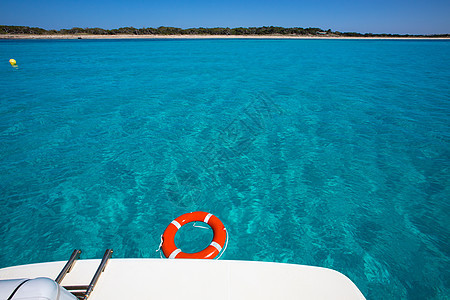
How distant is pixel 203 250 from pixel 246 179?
194 cm

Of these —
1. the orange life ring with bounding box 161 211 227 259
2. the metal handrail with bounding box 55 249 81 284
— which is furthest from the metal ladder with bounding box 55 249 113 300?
the orange life ring with bounding box 161 211 227 259

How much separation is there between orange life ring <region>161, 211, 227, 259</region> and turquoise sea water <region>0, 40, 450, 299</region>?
1.07 ft

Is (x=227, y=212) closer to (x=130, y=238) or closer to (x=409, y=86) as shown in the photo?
(x=130, y=238)

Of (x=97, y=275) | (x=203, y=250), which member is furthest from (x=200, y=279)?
(x=203, y=250)

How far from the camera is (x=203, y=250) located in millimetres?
2590

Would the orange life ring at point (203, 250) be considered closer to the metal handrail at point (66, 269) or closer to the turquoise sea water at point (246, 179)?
the turquoise sea water at point (246, 179)

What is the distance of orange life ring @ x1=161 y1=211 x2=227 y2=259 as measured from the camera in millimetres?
2490

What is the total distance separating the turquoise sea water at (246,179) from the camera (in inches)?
117

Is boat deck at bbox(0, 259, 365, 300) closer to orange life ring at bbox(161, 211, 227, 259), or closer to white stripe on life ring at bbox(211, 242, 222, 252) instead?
orange life ring at bbox(161, 211, 227, 259)

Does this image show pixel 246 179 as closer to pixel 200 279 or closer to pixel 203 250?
pixel 203 250

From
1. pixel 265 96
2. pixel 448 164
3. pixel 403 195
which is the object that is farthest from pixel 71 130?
pixel 448 164

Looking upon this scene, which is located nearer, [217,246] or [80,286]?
[80,286]

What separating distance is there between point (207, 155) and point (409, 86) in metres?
11.5

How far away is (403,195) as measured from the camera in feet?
12.5
